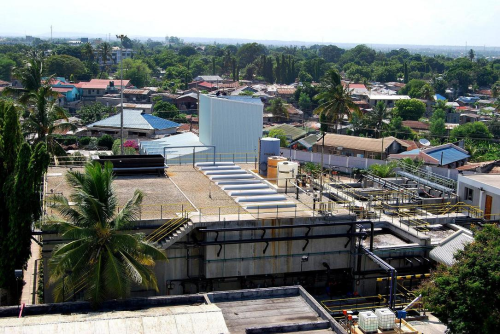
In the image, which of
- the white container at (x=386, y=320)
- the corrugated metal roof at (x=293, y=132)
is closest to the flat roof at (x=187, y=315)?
the white container at (x=386, y=320)

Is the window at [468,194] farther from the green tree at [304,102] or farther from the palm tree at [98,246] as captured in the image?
the green tree at [304,102]

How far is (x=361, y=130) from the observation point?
83000mm

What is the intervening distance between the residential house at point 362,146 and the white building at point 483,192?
Answer: 27680mm

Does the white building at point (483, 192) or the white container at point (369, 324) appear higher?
the white building at point (483, 192)

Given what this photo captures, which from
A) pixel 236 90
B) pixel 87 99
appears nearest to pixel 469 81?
pixel 236 90

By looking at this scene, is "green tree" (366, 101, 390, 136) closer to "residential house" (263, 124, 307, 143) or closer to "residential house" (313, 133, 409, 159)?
"residential house" (263, 124, 307, 143)

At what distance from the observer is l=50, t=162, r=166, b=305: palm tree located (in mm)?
19797

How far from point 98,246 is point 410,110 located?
87849 mm

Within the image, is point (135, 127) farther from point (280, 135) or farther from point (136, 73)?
point (136, 73)

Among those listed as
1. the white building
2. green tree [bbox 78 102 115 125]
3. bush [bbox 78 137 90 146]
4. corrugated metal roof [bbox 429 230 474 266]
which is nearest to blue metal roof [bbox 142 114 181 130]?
bush [bbox 78 137 90 146]

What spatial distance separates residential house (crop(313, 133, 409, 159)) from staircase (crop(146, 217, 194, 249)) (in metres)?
41.5

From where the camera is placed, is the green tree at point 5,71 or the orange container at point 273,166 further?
the green tree at point 5,71

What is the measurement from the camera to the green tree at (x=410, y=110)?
10181 centimetres

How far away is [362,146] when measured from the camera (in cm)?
6544
